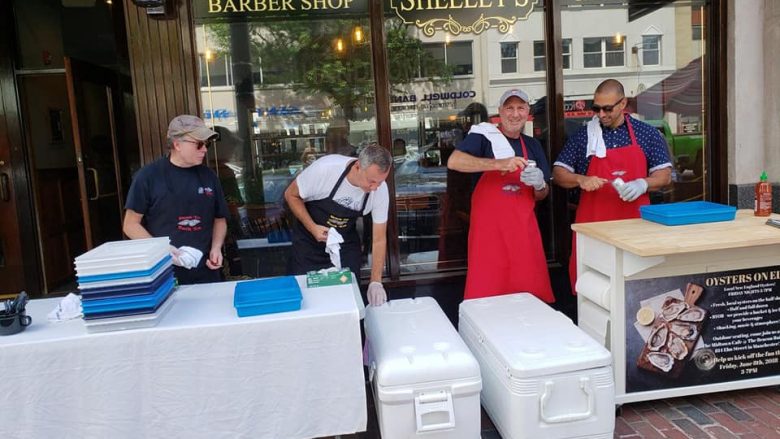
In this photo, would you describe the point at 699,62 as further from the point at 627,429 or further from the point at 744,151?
the point at 627,429

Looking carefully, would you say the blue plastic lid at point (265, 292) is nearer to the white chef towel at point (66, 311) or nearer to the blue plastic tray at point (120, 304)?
the blue plastic tray at point (120, 304)

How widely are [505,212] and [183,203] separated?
1781 mm

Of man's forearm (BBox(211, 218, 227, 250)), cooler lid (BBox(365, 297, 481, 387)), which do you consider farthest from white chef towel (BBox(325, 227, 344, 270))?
man's forearm (BBox(211, 218, 227, 250))

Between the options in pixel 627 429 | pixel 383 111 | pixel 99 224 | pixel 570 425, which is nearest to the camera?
pixel 570 425

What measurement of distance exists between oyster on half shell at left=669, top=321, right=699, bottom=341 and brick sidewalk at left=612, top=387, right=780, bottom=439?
397 millimetres

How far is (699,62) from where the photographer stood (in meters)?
4.28

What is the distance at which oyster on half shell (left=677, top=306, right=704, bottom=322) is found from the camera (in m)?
2.82

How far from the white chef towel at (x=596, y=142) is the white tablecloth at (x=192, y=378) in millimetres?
1946

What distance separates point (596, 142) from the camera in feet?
11.1

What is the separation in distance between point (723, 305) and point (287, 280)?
7.00ft

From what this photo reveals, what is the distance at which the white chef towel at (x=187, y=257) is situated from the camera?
105 inches

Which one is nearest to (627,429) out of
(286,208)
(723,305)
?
(723,305)

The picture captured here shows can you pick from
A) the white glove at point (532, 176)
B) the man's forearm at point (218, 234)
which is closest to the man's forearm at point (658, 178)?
the white glove at point (532, 176)

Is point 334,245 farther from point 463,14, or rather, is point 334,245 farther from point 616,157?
point 463,14
